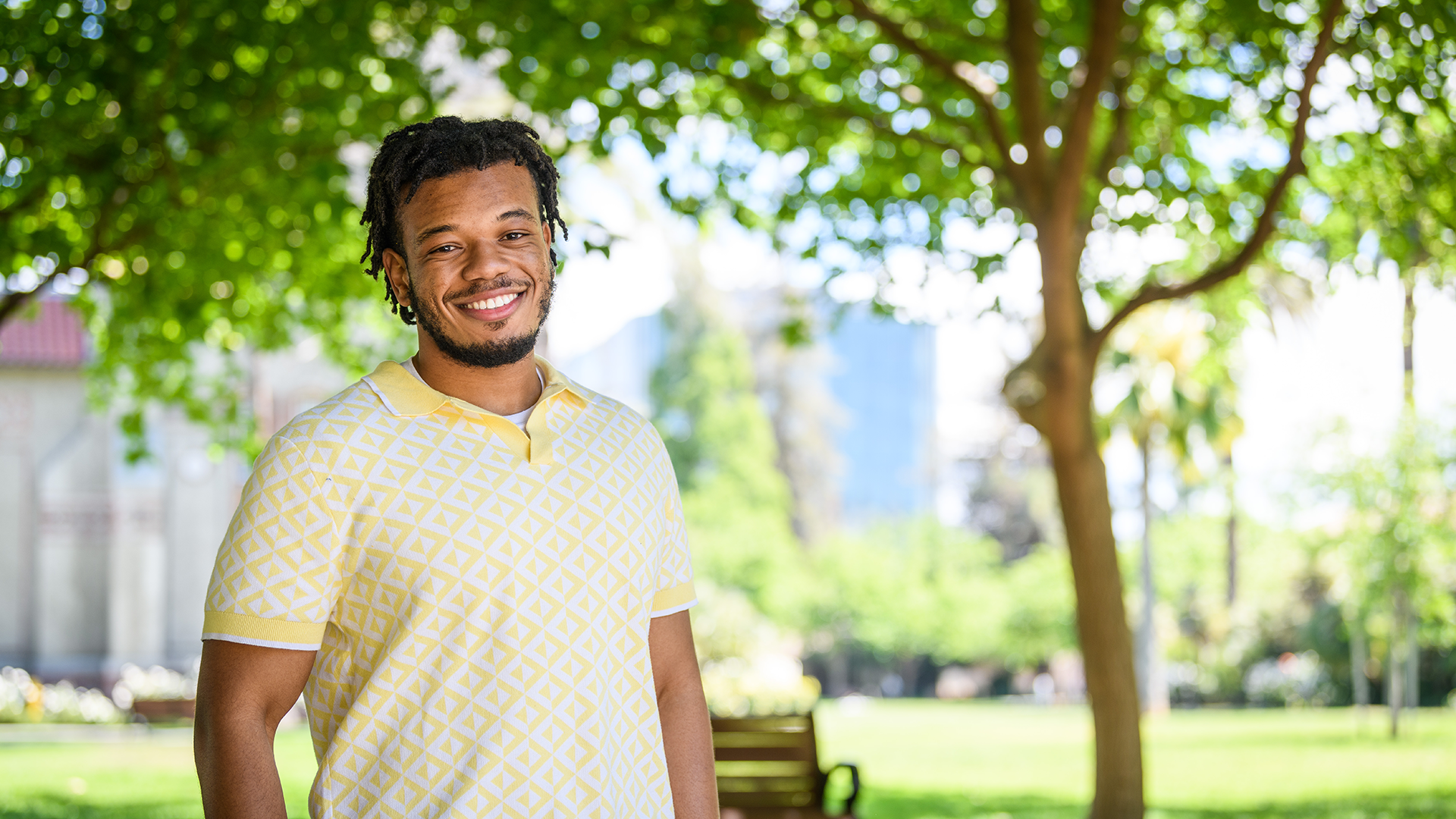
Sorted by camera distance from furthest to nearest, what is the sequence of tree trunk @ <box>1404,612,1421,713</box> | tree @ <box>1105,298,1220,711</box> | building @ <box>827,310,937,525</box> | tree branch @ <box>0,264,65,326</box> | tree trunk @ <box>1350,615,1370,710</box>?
building @ <box>827,310,937,525</box>, tree @ <box>1105,298,1220,711</box>, tree trunk @ <box>1350,615,1370,710</box>, tree trunk @ <box>1404,612,1421,713</box>, tree branch @ <box>0,264,65,326</box>

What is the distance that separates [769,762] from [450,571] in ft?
20.5

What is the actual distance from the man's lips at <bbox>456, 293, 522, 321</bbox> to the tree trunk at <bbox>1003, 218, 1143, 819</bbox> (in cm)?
658

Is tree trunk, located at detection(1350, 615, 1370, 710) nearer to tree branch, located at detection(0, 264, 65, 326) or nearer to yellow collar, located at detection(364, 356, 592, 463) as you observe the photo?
tree branch, located at detection(0, 264, 65, 326)

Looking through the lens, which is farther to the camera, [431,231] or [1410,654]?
[1410,654]

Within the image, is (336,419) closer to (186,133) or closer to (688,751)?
(688,751)

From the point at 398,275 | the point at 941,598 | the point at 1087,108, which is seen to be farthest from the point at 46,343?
the point at 941,598

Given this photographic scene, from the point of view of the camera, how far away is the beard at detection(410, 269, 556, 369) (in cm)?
225

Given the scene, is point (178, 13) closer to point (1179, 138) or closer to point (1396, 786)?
point (1179, 138)

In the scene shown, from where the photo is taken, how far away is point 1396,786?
14.8 m

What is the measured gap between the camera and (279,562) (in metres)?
2.03

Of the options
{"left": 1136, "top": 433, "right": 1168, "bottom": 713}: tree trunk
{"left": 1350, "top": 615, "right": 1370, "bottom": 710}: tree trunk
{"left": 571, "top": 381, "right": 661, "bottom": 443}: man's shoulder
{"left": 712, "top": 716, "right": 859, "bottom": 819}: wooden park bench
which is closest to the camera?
→ {"left": 571, "top": 381, "right": 661, "bottom": 443}: man's shoulder

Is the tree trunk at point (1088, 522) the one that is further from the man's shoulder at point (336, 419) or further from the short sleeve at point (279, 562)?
the short sleeve at point (279, 562)

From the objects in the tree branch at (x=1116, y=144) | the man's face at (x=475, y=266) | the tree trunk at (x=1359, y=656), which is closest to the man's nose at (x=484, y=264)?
the man's face at (x=475, y=266)

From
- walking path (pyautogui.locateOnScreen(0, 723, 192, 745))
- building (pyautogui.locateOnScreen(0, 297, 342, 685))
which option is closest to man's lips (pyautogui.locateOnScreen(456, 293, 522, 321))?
walking path (pyautogui.locateOnScreen(0, 723, 192, 745))
